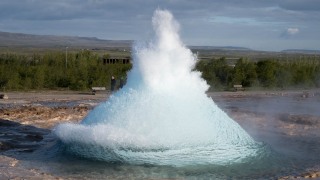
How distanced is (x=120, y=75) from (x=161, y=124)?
700 inches

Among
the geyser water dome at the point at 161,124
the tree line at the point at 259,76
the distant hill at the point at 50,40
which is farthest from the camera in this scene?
the distant hill at the point at 50,40

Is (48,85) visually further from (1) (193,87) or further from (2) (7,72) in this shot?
(1) (193,87)

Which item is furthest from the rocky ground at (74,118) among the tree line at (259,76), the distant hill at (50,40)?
the distant hill at (50,40)

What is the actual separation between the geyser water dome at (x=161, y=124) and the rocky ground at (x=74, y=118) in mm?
A: 1255

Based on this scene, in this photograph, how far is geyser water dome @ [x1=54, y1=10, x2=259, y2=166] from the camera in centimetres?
923

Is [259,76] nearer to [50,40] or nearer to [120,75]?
[120,75]

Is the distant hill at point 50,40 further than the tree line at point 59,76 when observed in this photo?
Yes

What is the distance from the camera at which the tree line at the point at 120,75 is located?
26.8 metres

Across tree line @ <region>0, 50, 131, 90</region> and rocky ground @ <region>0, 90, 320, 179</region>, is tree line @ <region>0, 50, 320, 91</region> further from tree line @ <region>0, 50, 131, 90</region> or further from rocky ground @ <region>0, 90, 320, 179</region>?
rocky ground @ <region>0, 90, 320, 179</region>

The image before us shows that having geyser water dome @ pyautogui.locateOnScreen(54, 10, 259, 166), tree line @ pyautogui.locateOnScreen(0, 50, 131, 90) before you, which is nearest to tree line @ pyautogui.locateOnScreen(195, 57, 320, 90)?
tree line @ pyautogui.locateOnScreen(0, 50, 131, 90)

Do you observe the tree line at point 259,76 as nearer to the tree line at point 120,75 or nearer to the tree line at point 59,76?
the tree line at point 120,75

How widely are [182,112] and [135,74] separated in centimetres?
120

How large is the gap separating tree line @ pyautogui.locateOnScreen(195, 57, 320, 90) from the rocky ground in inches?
202

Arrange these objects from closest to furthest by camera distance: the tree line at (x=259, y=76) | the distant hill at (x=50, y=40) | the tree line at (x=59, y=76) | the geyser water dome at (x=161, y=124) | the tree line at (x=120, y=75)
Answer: the geyser water dome at (x=161, y=124) → the tree line at (x=59, y=76) → the tree line at (x=120, y=75) → the tree line at (x=259, y=76) → the distant hill at (x=50, y=40)
